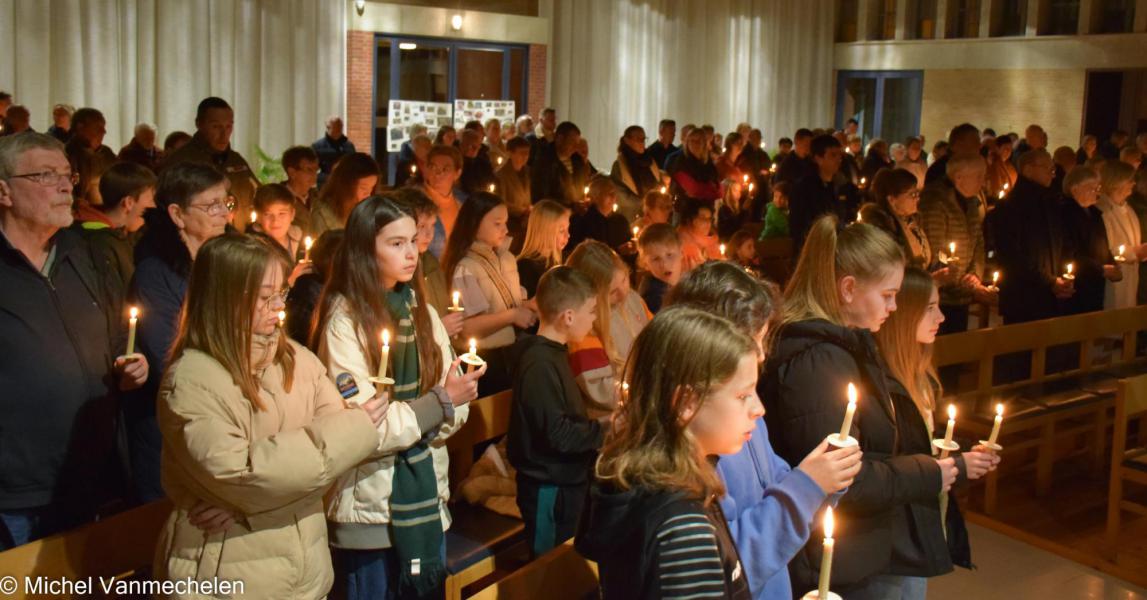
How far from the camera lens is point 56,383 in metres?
3.08

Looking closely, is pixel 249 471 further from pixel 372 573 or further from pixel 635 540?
pixel 635 540

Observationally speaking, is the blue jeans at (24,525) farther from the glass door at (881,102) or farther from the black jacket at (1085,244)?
the glass door at (881,102)

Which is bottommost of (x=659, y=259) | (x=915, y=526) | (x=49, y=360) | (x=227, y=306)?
(x=915, y=526)

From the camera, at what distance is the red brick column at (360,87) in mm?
14930

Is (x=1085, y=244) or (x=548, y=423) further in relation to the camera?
(x=1085, y=244)

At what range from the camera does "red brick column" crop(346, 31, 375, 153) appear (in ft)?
49.0

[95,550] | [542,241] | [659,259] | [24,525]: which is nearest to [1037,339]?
[659,259]

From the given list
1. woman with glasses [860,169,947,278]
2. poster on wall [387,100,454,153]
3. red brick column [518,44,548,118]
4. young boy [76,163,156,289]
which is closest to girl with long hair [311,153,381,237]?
young boy [76,163,156,289]

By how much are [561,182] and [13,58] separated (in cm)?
671

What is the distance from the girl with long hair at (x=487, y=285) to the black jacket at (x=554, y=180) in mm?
4025

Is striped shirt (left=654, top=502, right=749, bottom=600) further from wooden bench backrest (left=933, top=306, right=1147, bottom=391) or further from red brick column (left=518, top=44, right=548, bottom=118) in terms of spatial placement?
red brick column (left=518, top=44, right=548, bottom=118)

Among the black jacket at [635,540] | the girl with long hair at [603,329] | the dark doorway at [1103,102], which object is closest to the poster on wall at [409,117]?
the dark doorway at [1103,102]

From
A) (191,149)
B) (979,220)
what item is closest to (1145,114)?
(979,220)

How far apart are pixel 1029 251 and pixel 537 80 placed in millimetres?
10997
